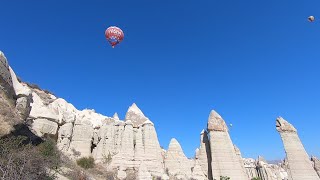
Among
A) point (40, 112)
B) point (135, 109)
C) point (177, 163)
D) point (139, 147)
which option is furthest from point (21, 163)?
point (135, 109)

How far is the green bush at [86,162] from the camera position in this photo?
1173 inches

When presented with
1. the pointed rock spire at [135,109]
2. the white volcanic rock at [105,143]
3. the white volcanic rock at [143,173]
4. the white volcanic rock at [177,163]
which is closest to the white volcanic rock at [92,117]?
the white volcanic rock at [105,143]

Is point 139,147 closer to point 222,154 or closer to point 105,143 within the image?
point 105,143

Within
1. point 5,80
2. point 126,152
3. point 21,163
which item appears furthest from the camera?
point 126,152

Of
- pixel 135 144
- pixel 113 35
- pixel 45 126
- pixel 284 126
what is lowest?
pixel 135 144

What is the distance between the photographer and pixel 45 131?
31.9 m

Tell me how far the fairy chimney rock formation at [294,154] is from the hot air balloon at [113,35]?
21519 millimetres

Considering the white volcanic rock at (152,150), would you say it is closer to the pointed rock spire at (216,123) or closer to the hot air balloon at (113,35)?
the pointed rock spire at (216,123)

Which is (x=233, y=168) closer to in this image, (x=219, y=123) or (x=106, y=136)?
(x=219, y=123)

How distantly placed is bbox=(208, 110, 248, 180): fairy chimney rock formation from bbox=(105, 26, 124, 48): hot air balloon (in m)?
16.8

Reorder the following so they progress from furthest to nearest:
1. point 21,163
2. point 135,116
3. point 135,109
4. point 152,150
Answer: point 135,109 < point 135,116 < point 152,150 < point 21,163

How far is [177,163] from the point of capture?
118 feet

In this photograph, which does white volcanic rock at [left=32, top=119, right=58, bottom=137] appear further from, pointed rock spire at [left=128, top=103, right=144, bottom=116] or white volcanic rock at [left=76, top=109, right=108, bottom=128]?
pointed rock spire at [left=128, top=103, right=144, bottom=116]

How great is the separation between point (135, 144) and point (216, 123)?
38.2ft
